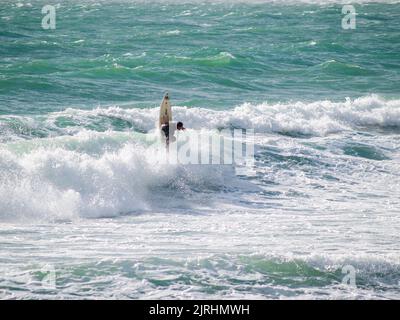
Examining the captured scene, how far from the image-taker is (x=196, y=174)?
16156 millimetres

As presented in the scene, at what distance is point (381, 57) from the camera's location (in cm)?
3244

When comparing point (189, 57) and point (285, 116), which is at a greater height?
point (189, 57)

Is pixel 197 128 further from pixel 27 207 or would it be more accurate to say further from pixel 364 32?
pixel 364 32

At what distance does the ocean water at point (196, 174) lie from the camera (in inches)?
416
